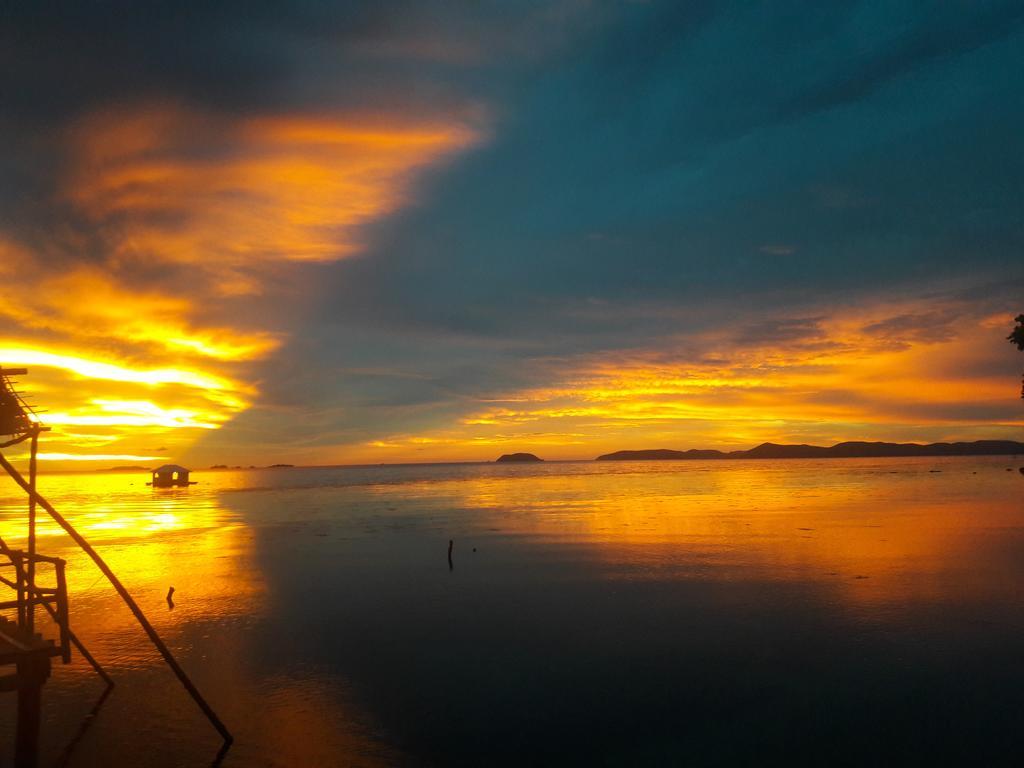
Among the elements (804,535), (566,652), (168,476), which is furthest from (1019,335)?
(168,476)

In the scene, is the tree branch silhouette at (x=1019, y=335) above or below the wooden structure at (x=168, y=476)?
above

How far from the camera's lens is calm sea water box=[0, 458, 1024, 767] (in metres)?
18.7

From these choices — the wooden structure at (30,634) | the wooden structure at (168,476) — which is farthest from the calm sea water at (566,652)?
the wooden structure at (168,476)

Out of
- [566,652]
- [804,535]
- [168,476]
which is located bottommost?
[566,652]

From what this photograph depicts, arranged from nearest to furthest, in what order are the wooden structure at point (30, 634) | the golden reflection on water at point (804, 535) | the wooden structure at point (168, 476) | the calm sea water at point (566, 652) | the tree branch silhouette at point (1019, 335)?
the wooden structure at point (30, 634) → the calm sea water at point (566, 652) → the golden reflection on water at point (804, 535) → the tree branch silhouette at point (1019, 335) → the wooden structure at point (168, 476)

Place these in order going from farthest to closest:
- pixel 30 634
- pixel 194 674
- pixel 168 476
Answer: pixel 168 476 < pixel 194 674 < pixel 30 634

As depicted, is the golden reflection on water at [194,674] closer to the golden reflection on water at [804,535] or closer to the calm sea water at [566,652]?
the calm sea water at [566,652]

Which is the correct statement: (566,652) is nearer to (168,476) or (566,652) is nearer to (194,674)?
(194,674)

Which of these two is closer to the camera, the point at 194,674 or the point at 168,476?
the point at 194,674

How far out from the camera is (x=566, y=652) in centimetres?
2675

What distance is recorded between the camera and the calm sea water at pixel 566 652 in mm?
18688

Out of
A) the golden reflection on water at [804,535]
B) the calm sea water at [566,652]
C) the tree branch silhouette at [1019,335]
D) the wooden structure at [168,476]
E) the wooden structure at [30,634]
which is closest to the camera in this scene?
the wooden structure at [30,634]

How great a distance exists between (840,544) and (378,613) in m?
36.8

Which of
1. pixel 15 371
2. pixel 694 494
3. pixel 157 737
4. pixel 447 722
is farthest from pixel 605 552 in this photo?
pixel 694 494
